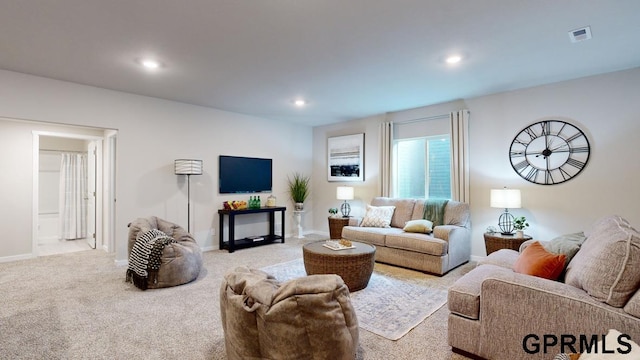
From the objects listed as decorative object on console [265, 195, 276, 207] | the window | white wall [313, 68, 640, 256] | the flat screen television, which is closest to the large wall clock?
white wall [313, 68, 640, 256]

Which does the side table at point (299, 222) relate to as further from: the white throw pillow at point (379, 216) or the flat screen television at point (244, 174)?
the white throw pillow at point (379, 216)

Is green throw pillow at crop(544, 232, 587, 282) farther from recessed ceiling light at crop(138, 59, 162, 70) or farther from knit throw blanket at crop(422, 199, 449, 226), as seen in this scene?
recessed ceiling light at crop(138, 59, 162, 70)

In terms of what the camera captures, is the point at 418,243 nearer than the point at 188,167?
Yes

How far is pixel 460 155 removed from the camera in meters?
4.82

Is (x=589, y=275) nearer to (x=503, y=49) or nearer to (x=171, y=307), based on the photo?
(x=503, y=49)

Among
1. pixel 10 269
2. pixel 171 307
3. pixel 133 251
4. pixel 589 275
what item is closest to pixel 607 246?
pixel 589 275

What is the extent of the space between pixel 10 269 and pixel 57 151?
9.41 feet

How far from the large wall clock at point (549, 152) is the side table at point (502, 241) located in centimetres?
91

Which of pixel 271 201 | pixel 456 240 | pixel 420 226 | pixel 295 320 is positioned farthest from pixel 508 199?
pixel 271 201

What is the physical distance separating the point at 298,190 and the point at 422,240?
3244mm

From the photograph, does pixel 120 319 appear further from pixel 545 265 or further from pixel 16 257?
pixel 16 257

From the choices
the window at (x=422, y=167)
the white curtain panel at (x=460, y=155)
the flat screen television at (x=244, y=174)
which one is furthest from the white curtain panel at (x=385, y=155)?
the flat screen television at (x=244, y=174)

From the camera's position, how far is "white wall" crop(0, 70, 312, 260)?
3.91 m

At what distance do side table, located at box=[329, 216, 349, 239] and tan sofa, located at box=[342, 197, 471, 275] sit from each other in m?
0.63
